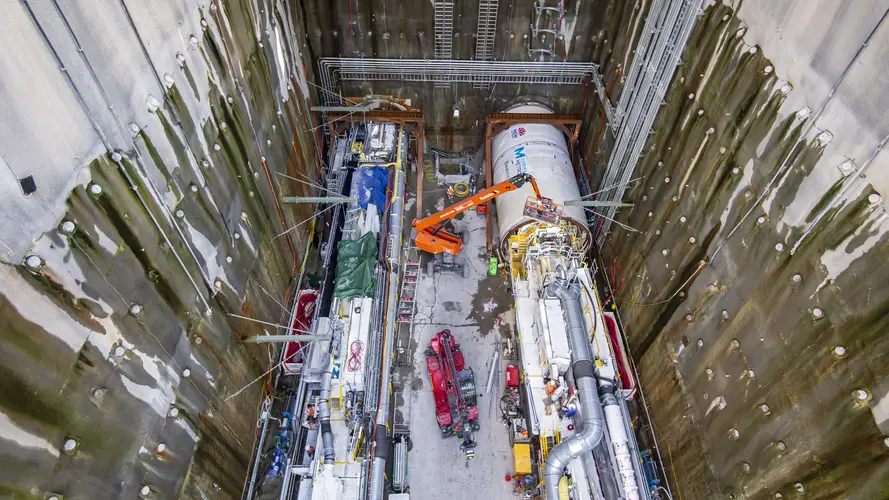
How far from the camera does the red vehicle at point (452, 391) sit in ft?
48.4

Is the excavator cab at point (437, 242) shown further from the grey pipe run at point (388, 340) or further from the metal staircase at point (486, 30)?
the metal staircase at point (486, 30)

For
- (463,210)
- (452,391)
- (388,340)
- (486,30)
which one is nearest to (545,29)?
(486,30)

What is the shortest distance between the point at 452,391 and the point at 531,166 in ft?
28.6

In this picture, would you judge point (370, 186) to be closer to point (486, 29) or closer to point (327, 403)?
point (486, 29)

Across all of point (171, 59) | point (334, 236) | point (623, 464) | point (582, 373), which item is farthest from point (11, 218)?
point (623, 464)

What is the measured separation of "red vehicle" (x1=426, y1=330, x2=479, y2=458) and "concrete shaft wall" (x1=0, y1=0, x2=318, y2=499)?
18.6 feet

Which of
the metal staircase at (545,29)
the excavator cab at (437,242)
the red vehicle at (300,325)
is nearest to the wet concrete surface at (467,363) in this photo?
the excavator cab at (437,242)

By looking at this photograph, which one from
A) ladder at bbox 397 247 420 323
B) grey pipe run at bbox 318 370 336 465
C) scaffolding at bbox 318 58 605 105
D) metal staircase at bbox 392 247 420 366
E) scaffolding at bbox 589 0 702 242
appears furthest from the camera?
scaffolding at bbox 318 58 605 105

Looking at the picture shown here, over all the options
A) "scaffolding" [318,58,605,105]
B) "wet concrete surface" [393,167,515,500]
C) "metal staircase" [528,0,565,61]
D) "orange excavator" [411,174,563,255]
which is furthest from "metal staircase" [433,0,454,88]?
"orange excavator" [411,174,563,255]

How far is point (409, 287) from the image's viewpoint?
18.6 m

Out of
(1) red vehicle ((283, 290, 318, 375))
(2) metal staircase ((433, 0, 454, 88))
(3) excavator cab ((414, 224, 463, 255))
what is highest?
(2) metal staircase ((433, 0, 454, 88))

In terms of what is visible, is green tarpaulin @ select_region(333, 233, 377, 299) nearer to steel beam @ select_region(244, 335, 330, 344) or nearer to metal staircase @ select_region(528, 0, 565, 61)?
steel beam @ select_region(244, 335, 330, 344)

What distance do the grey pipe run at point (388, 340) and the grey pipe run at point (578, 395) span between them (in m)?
4.49

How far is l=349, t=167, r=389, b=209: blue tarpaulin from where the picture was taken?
17.8 meters
